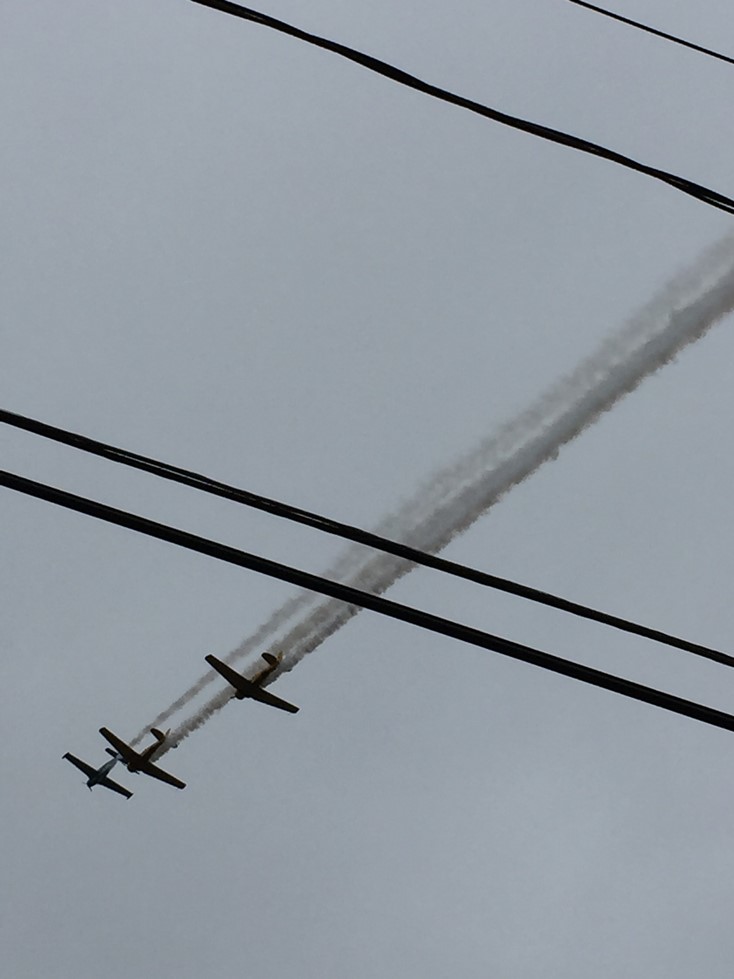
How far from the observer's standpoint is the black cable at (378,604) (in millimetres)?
5938

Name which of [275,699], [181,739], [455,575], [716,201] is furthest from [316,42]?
[181,739]

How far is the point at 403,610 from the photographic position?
6055 mm

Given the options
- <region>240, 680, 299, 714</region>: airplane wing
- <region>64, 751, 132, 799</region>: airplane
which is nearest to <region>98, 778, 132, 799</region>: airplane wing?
<region>64, 751, 132, 799</region>: airplane

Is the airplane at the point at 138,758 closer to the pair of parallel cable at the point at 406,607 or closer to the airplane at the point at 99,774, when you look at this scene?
the airplane at the point at 99,774

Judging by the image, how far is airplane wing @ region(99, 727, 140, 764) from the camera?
1769 inches

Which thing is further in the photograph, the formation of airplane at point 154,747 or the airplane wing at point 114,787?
the airplane wing at point 114,787

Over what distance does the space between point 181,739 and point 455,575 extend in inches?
1490

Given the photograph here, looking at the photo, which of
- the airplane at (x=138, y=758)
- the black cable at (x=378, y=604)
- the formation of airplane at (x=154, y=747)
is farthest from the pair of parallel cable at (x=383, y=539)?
the airplane at (x=138, y=758)

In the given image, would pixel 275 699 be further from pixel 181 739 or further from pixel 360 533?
pixel 360 533

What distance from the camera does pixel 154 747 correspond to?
44594 millimetres

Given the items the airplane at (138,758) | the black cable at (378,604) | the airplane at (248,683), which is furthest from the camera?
the airplane at (138,758)

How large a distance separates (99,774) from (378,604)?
42698 mm

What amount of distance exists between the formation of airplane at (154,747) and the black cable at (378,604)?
1231 inches

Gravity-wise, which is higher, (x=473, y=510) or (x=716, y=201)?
(x=473, y=510)
